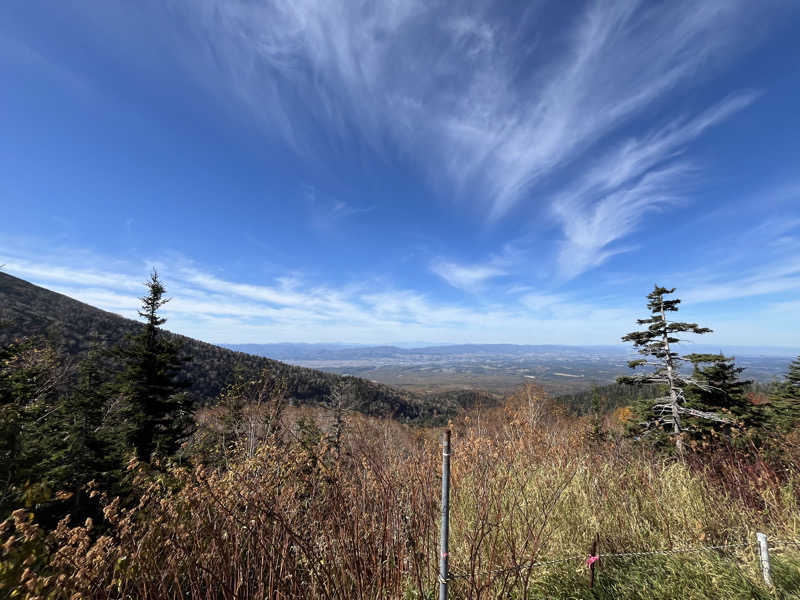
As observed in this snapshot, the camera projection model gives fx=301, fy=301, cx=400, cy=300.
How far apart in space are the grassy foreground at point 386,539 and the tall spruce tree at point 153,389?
531 inches

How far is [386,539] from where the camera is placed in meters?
2.37

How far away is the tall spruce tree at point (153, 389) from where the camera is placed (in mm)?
13844

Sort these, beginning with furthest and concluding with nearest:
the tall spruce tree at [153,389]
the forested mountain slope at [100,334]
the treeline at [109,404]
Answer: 1. the forested mountain slope at [100,334]
2. the tall spruce tree at [153,389]
3. the treeline at [109,404]

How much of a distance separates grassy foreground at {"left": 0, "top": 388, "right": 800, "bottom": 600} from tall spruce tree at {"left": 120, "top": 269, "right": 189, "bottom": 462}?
13.5 m

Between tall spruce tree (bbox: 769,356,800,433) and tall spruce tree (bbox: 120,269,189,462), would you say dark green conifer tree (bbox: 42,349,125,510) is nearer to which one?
tall spruce tree (bbox: 120,269,189,462)

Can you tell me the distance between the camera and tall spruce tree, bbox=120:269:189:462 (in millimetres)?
13844

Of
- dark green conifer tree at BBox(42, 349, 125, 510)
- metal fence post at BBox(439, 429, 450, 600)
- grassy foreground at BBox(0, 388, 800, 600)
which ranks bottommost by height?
dark green conifer tree at BBox(42, 349, 125, 510)

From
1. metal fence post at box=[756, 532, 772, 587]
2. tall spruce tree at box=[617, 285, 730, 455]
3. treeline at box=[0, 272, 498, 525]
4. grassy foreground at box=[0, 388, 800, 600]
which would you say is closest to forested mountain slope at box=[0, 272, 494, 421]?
treeline at box=[0, 272, 498, 525]

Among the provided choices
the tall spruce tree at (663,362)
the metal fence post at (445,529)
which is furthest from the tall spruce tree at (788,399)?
the metal fence post at (445,529)

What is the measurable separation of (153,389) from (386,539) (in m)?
16.8

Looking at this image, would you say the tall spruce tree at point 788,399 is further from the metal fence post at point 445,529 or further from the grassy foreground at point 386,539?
the metal fence post at point 445,529

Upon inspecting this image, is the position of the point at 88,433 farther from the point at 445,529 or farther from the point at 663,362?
the point at 663,362

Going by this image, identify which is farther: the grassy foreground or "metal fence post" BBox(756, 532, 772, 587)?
"metal fence post" BBox(756, 532, 772, 587)

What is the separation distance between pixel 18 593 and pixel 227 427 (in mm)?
18000
